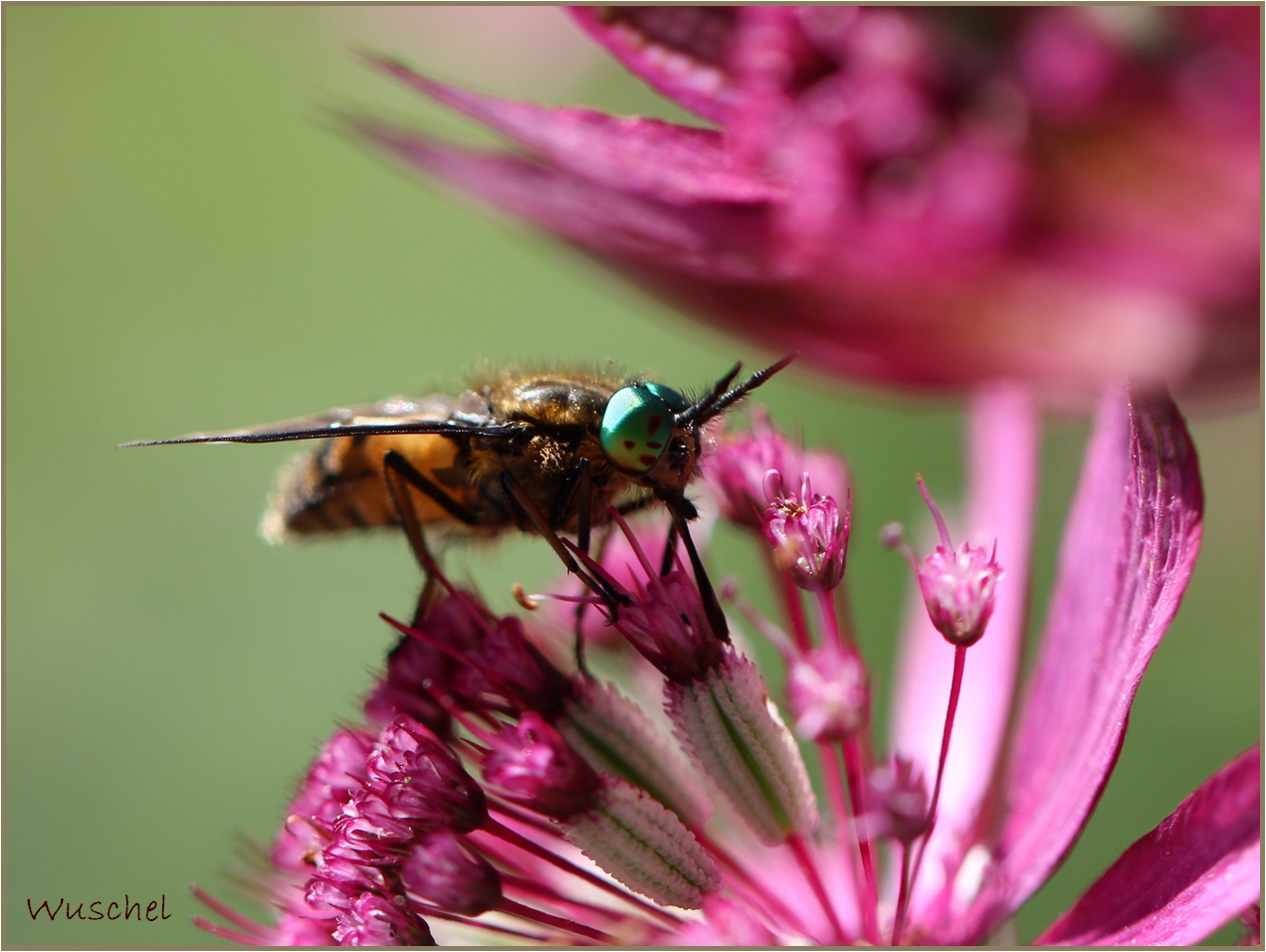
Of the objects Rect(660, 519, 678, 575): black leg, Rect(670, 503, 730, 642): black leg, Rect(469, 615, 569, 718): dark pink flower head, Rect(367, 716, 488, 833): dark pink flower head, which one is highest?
Rect(660, 519, 678, 575): black leg

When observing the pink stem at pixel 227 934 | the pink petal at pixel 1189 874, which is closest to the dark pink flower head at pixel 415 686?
the pink stem at pixel 227 934

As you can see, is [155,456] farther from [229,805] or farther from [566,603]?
[566,603]

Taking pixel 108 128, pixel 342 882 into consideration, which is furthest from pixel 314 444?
pixel 108 128

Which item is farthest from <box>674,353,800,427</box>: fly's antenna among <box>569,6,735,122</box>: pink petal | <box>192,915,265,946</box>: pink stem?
<box>192,915,265,946</box>: pink stem

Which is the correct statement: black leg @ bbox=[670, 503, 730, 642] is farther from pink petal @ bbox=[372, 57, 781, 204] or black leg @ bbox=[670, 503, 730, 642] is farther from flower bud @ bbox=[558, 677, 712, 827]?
pink petal @ bbox=[372, 57, 781, 204]

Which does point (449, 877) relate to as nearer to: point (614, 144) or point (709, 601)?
point (709, 601)

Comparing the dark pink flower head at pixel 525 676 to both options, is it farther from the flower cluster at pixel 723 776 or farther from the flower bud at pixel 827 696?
the flower bud at pixel 827 696
